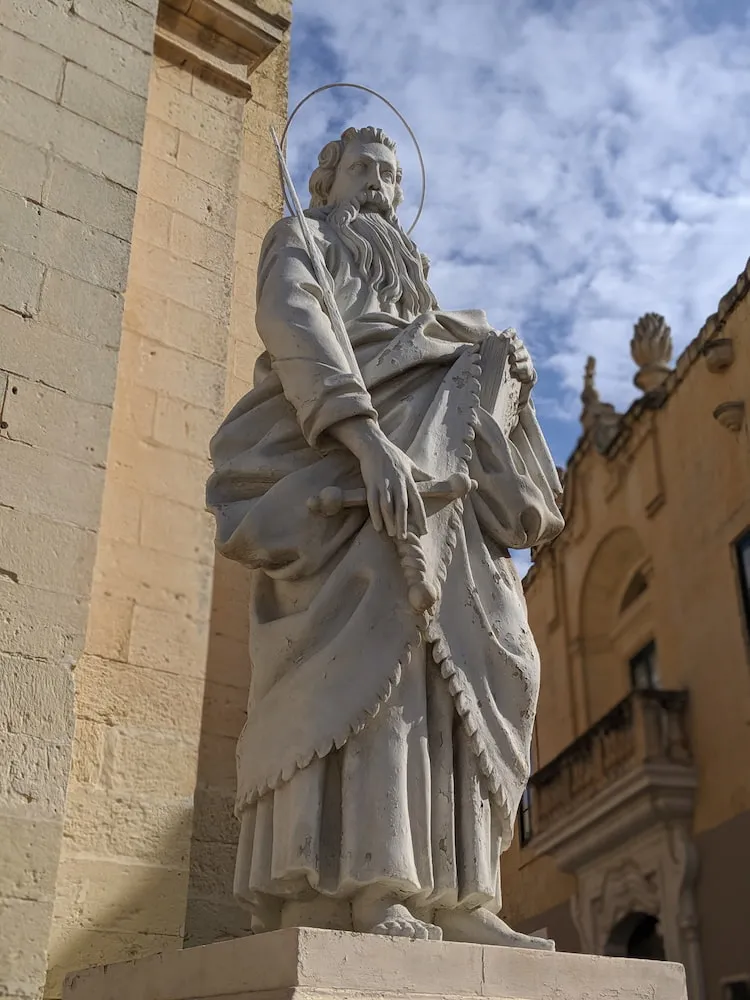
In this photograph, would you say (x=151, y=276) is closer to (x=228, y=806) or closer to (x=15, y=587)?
(x=15, y=587)

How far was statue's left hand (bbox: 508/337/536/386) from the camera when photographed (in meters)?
2.91

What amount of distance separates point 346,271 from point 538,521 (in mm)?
888

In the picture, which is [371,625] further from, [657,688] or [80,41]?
[657,688]

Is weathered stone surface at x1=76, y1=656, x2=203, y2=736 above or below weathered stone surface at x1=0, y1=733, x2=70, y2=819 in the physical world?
above

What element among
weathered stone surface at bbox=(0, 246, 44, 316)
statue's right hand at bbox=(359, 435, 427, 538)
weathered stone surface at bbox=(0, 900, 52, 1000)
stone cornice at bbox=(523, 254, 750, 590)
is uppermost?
stone cornice at bbox=(523, 254, 750, 590)

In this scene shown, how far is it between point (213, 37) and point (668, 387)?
1111 cm

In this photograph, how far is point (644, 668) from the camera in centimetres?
1648

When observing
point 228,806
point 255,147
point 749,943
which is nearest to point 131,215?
point 255,147

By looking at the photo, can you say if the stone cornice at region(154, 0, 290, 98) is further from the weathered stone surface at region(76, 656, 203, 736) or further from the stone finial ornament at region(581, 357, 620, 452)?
the stone finial ornament at region(581, 357, 620, 452)

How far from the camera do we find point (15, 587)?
12.5 feet

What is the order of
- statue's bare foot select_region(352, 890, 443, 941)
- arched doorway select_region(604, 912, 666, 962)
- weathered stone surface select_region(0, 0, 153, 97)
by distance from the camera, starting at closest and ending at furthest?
statue's bare foot select_region(352, 890, 443, 941), weathered stone surface select_region(0, 0, 153, 97), arched doorway select_region(604, 912, 666, 962)

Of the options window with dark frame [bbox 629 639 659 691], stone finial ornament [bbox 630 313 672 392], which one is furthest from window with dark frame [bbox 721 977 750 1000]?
stone finial ornament [bbox 630 313 672 392]

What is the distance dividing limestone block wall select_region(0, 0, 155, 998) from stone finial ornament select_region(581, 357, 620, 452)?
13.6 meters

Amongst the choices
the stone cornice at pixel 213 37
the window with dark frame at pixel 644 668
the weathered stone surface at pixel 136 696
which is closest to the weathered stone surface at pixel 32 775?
the weathered stone surface at pixel 136 696
